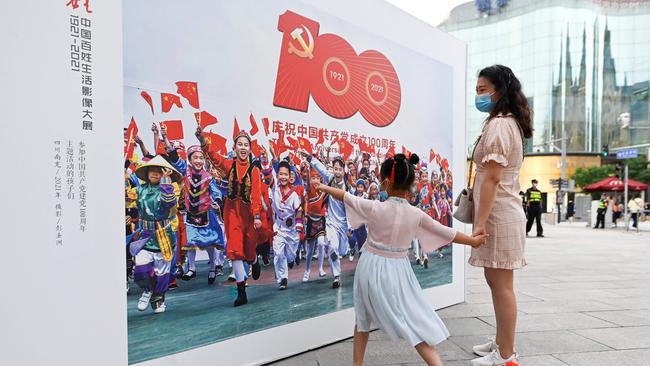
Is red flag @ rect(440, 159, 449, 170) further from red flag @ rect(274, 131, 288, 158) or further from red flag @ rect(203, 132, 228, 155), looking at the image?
red flag @ rect(203, 132, 228, 155)

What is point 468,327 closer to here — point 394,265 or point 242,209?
point 394,265

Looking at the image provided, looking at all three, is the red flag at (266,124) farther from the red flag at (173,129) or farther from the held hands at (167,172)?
the held hands at (167,172)

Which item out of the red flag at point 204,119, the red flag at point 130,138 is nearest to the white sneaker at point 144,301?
the red flag at point 130,138

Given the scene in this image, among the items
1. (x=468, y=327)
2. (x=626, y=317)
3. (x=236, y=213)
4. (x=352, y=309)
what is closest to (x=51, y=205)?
(x=236, y=213)

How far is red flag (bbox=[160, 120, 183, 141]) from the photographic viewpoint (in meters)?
2.88

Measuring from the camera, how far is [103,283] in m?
2.46

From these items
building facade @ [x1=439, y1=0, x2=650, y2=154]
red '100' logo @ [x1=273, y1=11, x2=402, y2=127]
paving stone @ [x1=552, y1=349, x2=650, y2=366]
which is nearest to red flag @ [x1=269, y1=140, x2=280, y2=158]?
red '100' logo @ [x1=273, y1=11, x2=402, y2=127]

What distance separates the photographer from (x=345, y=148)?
4062 millimetres

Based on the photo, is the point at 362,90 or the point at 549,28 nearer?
the point at 362,90

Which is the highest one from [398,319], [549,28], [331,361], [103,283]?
[549,28]

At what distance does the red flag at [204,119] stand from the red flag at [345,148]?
120 cm

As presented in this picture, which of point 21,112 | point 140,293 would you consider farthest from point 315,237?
point 21,112

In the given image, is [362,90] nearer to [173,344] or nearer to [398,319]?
[398,319]

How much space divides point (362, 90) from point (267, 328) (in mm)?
2038
